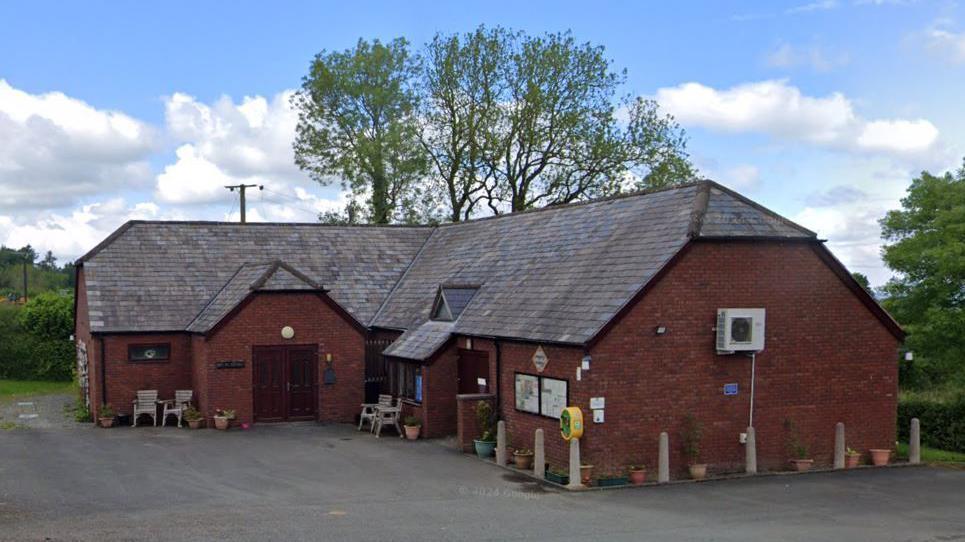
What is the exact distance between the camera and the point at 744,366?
1891 cm

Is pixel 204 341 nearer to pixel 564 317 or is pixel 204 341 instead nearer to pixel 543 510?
pixel 564 317

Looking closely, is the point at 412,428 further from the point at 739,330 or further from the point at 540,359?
the point at 739,330

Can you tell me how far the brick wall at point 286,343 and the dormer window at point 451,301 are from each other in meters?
3.12

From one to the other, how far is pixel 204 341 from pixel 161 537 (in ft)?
41.8

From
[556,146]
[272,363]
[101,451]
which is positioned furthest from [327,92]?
[101,451]

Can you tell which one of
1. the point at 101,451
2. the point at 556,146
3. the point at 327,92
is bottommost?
the point at 101,451

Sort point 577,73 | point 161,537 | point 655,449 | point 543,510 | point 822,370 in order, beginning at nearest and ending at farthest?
point 161,537, point 543,510, point 655,449, point 822,370, point 577,73

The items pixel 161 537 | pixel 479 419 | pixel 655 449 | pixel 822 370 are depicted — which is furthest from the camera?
pixel 479 419

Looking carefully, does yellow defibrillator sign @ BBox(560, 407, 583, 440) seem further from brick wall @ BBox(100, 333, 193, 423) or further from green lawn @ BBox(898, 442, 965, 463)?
brick wall @ BBox(100, 333, 193, 423)

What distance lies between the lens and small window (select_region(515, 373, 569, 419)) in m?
18.5

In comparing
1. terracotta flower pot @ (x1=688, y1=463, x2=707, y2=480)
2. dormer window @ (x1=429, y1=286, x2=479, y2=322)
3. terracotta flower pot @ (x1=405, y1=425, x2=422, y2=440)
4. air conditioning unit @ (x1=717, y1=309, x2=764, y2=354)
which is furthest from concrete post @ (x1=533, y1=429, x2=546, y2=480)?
dormer window @ (x1=429, y1=286, x2=479, y2=322)

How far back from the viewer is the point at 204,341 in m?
25.2

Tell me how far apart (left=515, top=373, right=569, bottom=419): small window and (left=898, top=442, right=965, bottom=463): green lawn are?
311 inches

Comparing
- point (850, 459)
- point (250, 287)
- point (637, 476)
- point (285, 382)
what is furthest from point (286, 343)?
point (850, 459)
